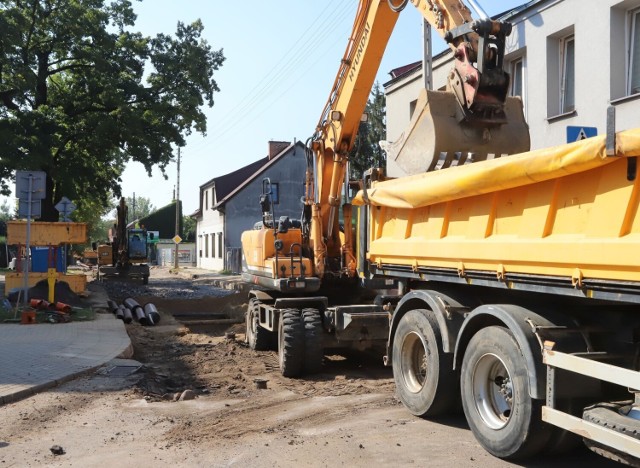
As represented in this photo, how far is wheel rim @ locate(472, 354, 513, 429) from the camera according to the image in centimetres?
532

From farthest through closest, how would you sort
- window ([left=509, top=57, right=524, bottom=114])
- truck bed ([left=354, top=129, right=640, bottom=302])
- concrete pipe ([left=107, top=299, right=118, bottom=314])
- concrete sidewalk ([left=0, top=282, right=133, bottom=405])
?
concrete pipe ([left=107, top=299, right=118, bottom=314]) < window ([left=509, top=57, right=524, bottom=114]) < concrete sidewalk ([left=0, top=282, right=133, bottom=405]) < truck bed ([left=354, top=129, right=640, bottom=302])

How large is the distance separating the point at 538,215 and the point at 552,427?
1.55 m

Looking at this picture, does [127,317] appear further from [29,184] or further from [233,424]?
[233,424]

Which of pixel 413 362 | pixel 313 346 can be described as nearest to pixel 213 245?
pixel 313 346

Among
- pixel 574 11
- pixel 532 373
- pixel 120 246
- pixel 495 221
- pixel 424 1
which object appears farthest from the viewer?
pixel 120 246

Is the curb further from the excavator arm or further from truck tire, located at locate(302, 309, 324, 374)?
the excavator arm

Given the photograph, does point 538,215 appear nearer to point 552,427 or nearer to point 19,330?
point 552,427

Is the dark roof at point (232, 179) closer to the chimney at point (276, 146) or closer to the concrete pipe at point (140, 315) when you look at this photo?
the chimney at point (276, 146)

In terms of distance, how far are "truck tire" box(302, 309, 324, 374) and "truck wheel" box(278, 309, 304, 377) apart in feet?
0.21

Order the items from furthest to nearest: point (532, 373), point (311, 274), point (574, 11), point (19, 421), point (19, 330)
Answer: point (19, 330)
point (574, 11)
point (311, 274)
point (19, 421)
point (532, 373)

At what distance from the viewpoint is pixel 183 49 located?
2888cm

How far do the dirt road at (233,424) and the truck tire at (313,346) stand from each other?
166mm

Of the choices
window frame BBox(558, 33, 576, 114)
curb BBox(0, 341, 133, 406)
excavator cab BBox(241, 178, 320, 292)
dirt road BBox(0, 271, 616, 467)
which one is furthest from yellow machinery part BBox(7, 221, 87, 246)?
window frame BBox(558, 33, 576, 114)

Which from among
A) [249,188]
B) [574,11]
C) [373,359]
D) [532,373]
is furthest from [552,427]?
[249,188]
